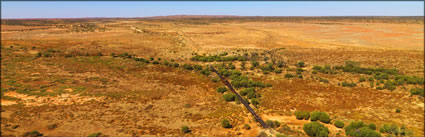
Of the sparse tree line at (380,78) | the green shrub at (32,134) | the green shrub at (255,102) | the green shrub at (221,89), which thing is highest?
the sparse tree line at (380,78)

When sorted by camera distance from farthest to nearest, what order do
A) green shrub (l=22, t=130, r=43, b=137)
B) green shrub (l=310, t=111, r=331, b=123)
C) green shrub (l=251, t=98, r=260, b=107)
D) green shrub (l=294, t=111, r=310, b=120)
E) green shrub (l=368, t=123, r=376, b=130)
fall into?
green shrub (l=251, t=98, r=260, b=107) → green shrub (l=294, t=111, r=310, b=120) → green shrub (l=310, t=111, r=331, b=123) → green shrub (l=368, t=123, r=376, b=130) → green shrub (l=22, t=130, r=43, b=137)

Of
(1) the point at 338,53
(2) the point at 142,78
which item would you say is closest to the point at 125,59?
(2) the point at 142,78

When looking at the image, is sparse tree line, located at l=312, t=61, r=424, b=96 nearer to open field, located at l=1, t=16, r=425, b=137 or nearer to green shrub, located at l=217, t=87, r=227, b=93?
open field, located at l=1, t=16, r=425, b=137

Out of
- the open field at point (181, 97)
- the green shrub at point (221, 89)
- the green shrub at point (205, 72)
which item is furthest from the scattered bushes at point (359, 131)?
the green shrub at point (205, 72)

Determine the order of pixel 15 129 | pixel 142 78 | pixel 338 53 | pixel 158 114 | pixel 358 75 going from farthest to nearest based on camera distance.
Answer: pixel 338 53, pixel 358 75, pixel 142 78, pixel 158 114, pixel 15 129

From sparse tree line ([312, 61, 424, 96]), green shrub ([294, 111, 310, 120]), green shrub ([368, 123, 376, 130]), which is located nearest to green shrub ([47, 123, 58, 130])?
green shrub ([294, 111, 310, 120])

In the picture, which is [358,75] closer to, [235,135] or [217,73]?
[217,73]

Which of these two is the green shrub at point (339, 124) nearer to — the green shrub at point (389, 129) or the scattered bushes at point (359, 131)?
the scattered bushes at point (359, 131)

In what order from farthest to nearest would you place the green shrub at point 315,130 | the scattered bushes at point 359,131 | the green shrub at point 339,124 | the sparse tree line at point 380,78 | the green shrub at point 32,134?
1. the sparse tree line at point 380,78
2. the green shrub at point 339,124
3. the green shrub at point 315,130
4. the green shrub at point 32,134
5. the scattered bushes at point 359,131

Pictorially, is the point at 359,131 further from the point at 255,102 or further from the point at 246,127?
the point at 255,102

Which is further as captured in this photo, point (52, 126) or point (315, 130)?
point (52, 126)

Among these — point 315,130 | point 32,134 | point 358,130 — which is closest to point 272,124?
point 315,130
